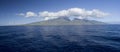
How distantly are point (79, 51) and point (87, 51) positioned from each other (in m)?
1.52

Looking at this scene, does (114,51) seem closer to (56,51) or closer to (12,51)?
(56,51)

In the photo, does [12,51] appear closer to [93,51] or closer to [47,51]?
[47,51]

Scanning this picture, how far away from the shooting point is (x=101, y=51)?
23.9 meters

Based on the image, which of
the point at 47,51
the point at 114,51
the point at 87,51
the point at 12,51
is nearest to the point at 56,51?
the point at 47,51

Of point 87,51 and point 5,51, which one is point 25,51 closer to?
point 5,51

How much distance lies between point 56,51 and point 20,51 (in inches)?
275

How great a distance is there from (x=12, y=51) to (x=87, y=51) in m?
14.5

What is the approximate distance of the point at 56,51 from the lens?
23.8 m

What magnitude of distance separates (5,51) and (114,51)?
21133 millimetres

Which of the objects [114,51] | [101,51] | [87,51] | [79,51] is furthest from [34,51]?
[114,51]

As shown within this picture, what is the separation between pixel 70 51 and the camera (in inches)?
947

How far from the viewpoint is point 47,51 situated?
78.8 feet

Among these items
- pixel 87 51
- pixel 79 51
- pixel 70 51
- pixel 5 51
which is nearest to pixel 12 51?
pixel 5 51

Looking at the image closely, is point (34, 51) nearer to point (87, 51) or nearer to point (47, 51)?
point (47, 51)
